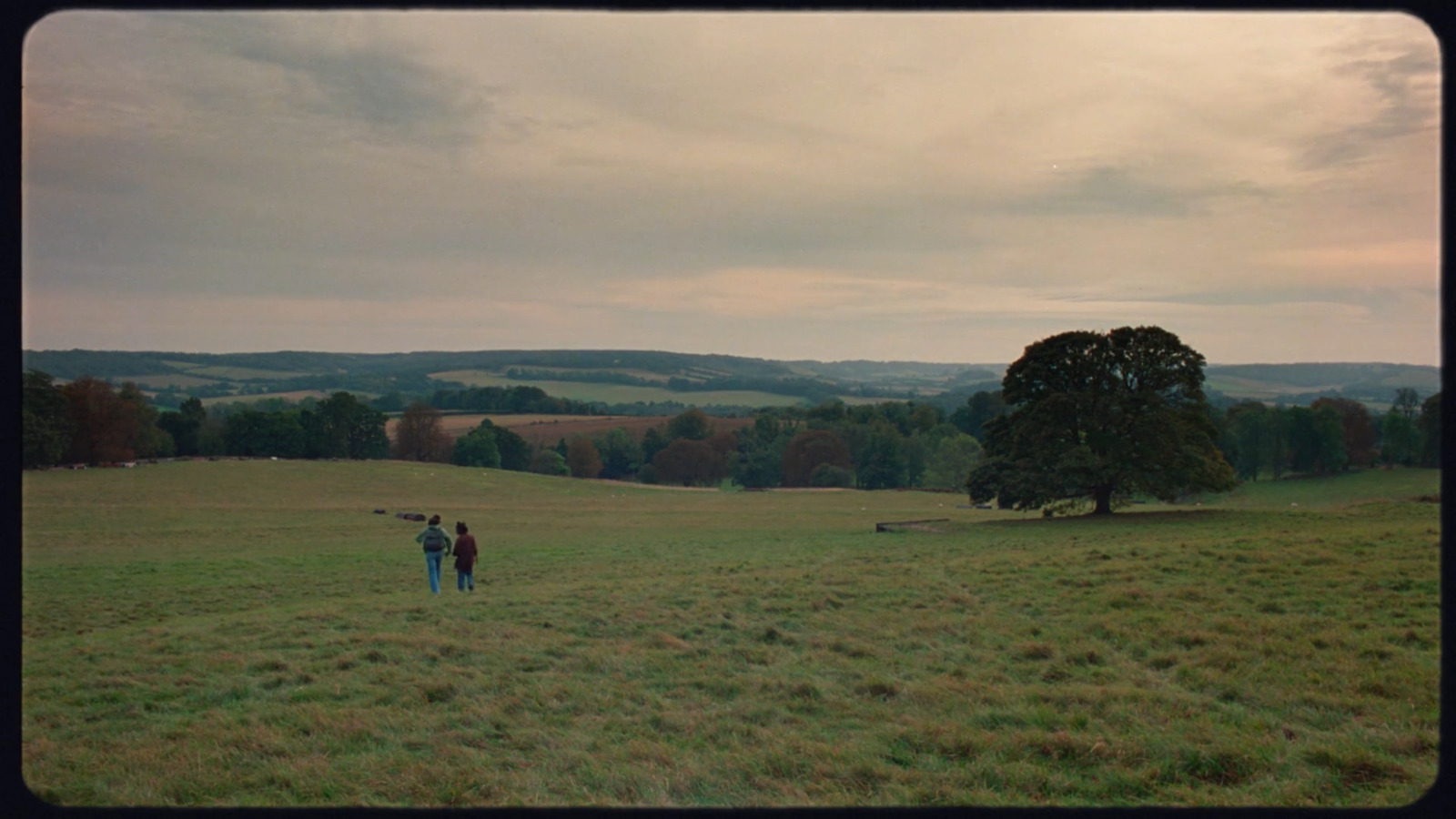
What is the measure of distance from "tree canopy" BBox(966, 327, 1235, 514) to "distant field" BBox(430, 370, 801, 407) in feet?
343

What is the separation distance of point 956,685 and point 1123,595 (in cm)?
522

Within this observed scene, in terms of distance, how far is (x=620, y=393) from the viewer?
14375 cm

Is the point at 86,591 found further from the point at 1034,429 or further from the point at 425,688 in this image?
the point at 1034,429

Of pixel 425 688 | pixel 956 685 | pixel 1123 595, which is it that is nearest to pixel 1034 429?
pixel 1123 595

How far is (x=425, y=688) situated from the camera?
7.91 m

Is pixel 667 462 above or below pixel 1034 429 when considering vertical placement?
below

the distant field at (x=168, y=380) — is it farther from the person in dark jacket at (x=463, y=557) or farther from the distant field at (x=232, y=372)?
the person in dark jacket at (x=463, y=557)

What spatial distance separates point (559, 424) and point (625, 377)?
59.5 metres

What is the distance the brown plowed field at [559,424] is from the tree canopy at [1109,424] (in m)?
62.8

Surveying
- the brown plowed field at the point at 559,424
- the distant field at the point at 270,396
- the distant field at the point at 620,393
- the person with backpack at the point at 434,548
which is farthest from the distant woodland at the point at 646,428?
the person with backpack at the point at 434,548

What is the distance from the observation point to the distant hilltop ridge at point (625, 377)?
7250 cm

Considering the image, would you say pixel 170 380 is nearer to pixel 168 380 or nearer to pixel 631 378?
pixel 168 380

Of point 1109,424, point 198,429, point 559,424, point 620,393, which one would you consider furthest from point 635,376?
point 1109,424

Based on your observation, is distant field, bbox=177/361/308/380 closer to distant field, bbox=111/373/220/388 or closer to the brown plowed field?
distant field, bbox=111/373/220/388
